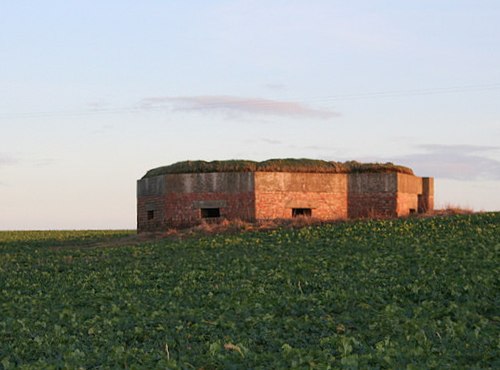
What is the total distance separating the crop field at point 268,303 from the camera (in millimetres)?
11672

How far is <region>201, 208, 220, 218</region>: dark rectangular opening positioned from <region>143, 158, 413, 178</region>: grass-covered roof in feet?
5.82

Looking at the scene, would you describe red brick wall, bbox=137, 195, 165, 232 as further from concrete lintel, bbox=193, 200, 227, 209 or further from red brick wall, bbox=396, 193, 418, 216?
red brick wall, bbox=396, 193, 418, 216

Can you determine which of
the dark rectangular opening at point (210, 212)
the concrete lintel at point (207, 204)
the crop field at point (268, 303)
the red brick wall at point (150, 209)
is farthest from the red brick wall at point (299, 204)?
the crop field at point (268, 303)

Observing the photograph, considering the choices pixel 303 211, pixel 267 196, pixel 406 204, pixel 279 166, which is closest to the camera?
pixel 267 196

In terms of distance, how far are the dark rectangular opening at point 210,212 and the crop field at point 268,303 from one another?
5592 millimetres

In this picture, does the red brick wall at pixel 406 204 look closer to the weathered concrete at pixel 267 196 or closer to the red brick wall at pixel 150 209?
the weathered concrete at pixel 267 196

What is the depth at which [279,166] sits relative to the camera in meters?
34.3

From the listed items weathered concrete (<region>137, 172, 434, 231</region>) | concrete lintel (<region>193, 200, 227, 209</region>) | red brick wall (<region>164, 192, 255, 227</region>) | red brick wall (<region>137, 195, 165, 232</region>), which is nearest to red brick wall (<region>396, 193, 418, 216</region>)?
weathered concrete (<region>137, 172, 434, 231</region>)

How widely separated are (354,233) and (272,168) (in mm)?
7013

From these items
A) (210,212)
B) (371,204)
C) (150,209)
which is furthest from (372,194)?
(150,209)

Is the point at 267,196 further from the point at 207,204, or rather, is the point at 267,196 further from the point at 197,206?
the point at 197,206

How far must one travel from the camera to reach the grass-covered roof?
3397cm

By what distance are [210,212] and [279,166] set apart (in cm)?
378

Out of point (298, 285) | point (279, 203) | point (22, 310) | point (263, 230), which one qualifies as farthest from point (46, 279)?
point (279, 203)
